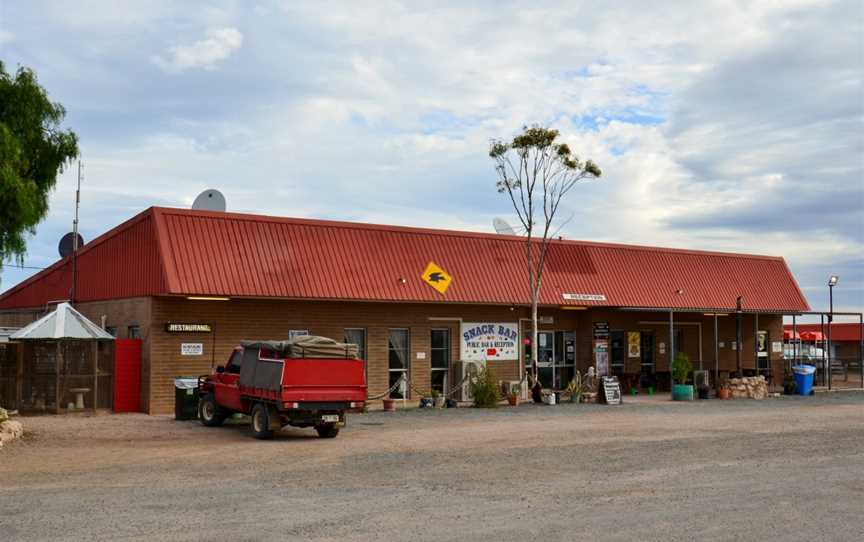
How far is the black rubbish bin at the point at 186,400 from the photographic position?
78.6ft

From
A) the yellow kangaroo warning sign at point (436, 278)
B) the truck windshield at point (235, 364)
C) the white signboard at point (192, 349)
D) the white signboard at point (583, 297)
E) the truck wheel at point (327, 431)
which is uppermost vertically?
the yellow kangaroo warning sign at point (436, 278)

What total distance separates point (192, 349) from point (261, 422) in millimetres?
7096

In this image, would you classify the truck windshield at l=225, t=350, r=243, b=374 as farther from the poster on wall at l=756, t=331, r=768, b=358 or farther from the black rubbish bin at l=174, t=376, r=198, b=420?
the poster on wall at l=756, t=331, r=768, b=358

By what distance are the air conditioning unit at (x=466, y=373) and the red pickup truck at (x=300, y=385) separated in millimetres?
10498

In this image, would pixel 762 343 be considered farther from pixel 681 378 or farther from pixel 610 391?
pixel 610 391

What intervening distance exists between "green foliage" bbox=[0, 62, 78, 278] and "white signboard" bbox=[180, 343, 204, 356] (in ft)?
19.4

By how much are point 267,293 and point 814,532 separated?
19.0m

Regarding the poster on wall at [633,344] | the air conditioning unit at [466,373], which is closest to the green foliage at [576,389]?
the air conditioning unit at [466,373]

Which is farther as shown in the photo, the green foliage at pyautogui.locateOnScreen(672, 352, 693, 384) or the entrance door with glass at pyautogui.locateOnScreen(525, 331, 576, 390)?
the entrance door with glass at pyautogui.locateOnScreen(525, 331, 576, 390)

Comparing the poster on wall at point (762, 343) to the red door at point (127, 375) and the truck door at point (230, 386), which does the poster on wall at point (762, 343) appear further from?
the red door at point (127, 375)

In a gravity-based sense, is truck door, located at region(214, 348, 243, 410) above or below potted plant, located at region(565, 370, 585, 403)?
above

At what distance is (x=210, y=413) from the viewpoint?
2272 centimetres

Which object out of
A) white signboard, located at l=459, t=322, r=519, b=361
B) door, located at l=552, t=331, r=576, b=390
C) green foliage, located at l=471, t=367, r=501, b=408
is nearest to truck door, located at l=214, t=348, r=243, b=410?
green foliage, located at l=471, t=367, r=501, b=408

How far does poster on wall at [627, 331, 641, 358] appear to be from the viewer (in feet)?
119
